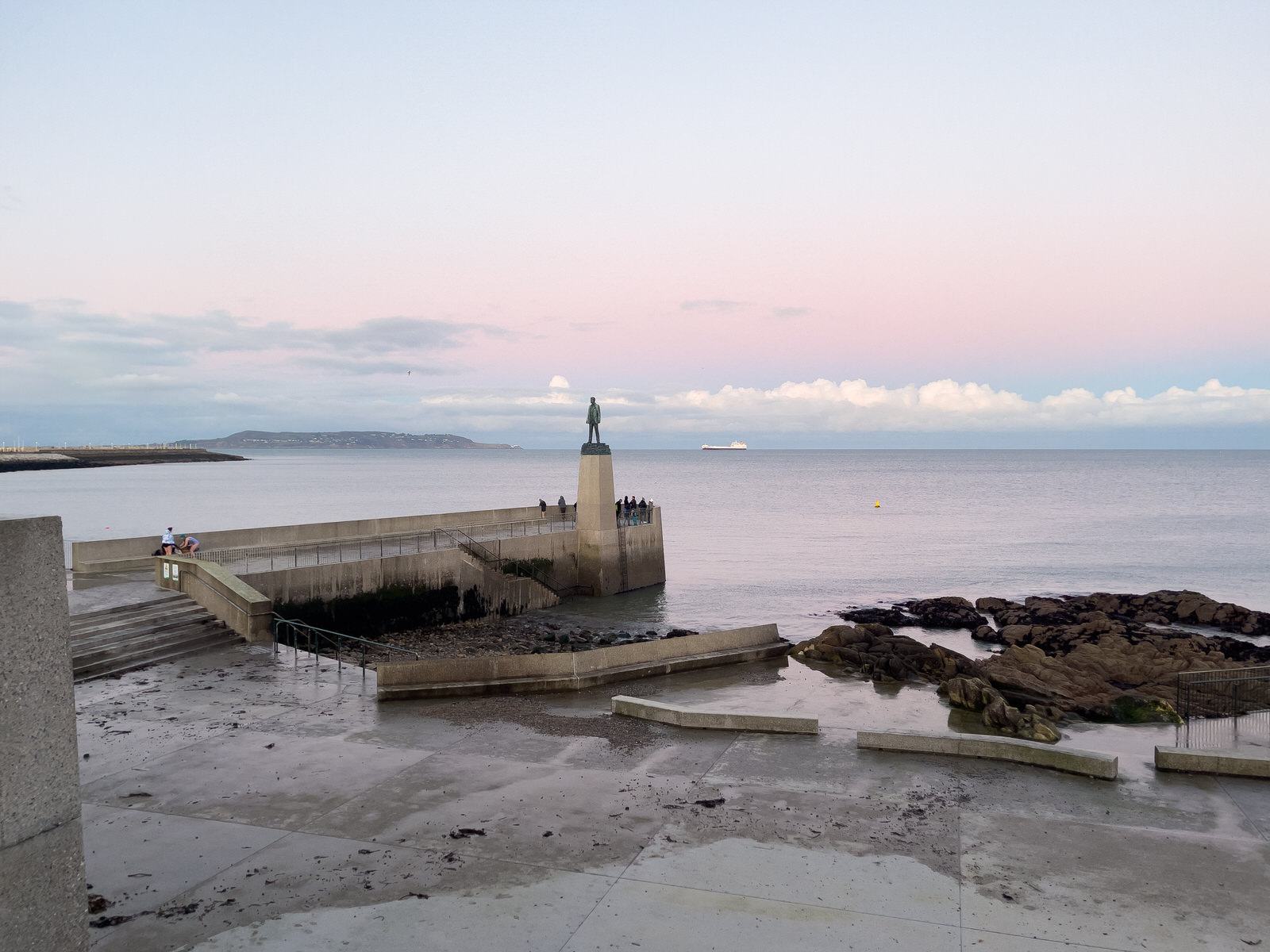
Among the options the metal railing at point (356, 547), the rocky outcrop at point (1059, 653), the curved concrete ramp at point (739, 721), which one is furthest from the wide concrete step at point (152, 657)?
the rocky outcrop at point (1059, 653)

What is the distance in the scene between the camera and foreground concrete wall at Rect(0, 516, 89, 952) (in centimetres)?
404

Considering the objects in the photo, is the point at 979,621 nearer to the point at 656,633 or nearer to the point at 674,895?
the point at 656,633

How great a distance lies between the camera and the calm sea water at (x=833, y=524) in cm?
4275

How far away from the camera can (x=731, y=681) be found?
17.6 m

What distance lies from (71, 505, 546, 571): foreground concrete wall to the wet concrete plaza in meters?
11.6

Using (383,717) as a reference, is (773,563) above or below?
below

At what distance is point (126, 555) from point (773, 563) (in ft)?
119

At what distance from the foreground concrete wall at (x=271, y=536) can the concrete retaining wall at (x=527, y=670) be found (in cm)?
1175

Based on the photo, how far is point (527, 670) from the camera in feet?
49.4

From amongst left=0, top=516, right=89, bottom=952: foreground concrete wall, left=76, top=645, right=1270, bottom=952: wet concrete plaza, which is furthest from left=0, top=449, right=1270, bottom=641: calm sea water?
left=0, top=516, right=89, bottom=952: foreground concrete wall

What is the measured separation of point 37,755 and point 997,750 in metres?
10.8

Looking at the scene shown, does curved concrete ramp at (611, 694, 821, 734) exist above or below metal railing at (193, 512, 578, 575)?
below

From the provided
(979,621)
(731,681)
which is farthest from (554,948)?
(979,621)

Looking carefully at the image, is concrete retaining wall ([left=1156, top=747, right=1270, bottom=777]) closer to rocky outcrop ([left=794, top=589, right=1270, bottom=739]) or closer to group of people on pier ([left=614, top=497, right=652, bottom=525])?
rocky outcrop ([left=794, top=589, right=1270, bottom=739])
